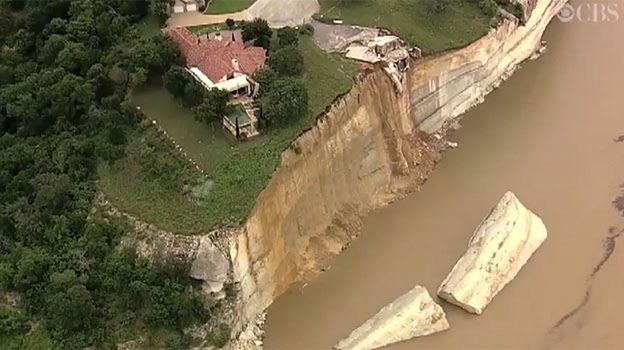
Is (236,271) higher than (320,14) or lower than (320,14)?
lower

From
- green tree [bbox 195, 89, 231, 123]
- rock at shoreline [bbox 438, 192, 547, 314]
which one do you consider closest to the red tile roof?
green tree [bbox 195, 89, 231, 123]

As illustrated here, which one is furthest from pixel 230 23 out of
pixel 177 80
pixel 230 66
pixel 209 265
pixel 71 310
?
pixel 71 310

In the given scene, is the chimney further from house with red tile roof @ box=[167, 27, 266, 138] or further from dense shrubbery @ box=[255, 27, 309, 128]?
dense shrubbery @ box=[255, 27, 309, 128]

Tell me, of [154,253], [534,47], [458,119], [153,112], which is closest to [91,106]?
[153,112]

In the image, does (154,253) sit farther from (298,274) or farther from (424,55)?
(424,55)

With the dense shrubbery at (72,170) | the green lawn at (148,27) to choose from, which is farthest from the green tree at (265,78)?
the green lawn at (148,27)

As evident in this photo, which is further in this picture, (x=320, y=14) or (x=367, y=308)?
(x=320, y=14)
